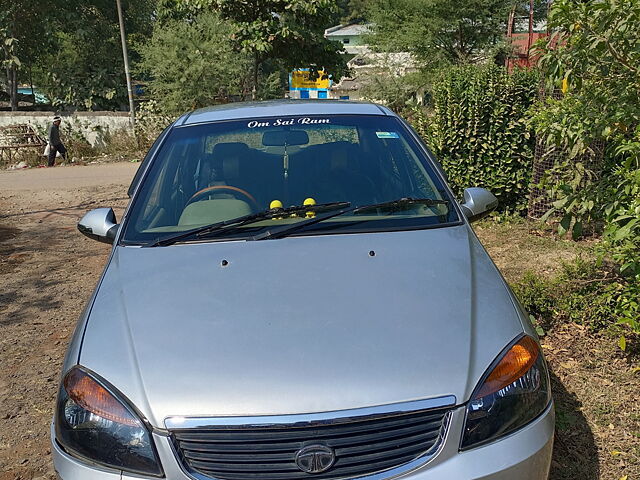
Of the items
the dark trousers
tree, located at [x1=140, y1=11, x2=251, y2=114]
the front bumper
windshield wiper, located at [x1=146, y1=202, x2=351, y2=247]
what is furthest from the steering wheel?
the dark trousers

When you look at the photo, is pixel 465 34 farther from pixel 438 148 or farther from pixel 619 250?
pixel 619 250

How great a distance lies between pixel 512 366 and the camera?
210 cm

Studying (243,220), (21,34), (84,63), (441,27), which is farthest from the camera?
(84,63)

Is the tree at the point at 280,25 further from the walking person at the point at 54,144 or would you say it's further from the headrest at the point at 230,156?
the headrest at the point at 230,156

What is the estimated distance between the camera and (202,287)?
246 cm

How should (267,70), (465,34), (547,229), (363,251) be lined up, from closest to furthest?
(363,251) → (547,229) → (465,34) → (267,70)

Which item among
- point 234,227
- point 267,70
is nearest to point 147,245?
point 234,227

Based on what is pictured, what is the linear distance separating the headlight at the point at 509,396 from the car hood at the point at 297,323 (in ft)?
0.17

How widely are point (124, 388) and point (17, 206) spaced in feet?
32.1

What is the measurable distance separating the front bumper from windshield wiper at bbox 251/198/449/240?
1.13 metres

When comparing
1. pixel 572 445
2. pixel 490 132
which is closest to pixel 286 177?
pixel 572 445

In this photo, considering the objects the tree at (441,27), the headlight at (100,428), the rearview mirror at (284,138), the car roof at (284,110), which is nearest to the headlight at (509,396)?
the headlight at (100,428)

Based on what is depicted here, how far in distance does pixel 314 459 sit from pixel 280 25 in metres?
13.4

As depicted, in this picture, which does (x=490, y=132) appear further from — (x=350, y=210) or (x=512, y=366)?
(x=512, y=366)
